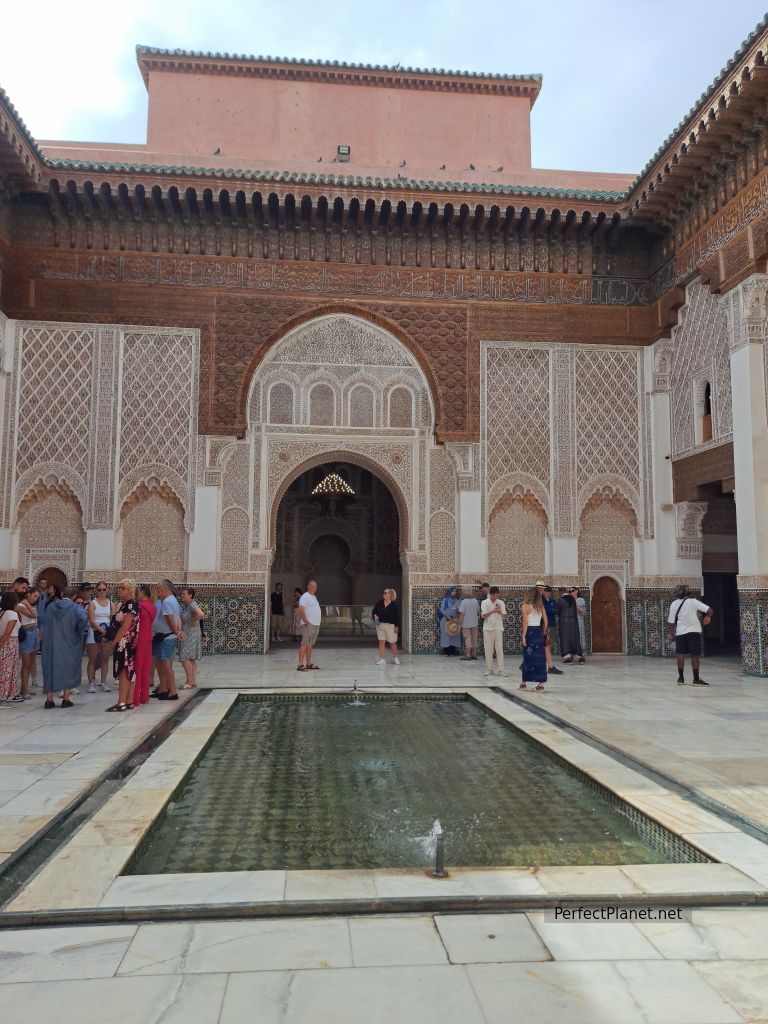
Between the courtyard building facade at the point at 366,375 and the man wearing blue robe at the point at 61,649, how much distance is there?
134 inches

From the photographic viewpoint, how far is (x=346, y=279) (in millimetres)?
8914

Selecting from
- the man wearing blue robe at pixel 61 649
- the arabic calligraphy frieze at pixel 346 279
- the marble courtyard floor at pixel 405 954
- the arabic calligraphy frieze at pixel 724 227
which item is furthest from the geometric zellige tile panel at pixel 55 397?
the arabic calligraphy frieze at pixel 724 227

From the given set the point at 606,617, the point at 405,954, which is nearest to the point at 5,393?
the point at 606,617

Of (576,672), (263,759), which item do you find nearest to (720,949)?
(263,759)

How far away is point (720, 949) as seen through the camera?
66.2 inches

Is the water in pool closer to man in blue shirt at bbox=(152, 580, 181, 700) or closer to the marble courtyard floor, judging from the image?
the marble courtyard floor

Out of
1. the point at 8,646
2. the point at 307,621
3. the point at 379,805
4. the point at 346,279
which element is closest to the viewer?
the point at 379,805

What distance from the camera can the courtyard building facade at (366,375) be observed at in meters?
8.34

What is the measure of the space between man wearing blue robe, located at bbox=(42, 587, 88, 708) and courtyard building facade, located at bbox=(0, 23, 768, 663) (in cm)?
341

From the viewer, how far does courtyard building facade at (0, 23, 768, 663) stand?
8.34 meters

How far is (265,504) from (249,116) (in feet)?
18.1

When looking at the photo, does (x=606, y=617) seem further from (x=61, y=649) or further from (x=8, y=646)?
(x=8, y=646)

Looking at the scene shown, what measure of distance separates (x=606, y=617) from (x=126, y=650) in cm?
584

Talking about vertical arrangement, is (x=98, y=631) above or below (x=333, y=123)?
below
